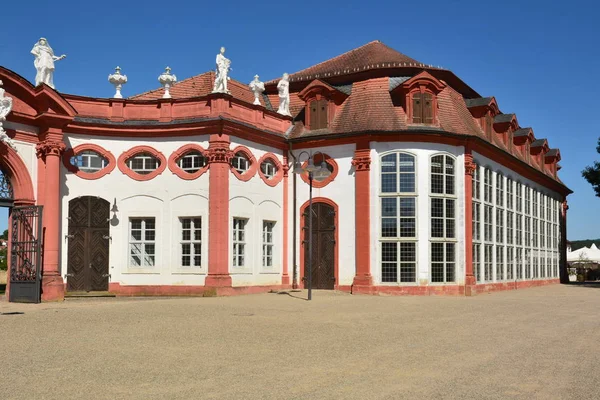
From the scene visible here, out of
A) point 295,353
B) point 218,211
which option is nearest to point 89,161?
point 218,211

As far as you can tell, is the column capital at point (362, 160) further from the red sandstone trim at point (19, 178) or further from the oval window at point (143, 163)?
the red sandstone trim at point (19, 178)

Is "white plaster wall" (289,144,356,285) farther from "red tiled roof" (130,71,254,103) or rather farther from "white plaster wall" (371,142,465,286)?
"red tiled roof" (130,71,254,103)

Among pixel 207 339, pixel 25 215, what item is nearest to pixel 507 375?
pixel 207 339

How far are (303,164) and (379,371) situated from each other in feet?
55.3

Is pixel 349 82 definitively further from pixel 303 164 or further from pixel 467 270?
pixel 467 270

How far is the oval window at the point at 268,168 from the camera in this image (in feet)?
87.3

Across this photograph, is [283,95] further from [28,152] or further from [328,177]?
[28,152]

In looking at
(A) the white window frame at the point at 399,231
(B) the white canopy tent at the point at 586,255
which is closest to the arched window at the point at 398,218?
(A) the white window frame at the point at 399,231

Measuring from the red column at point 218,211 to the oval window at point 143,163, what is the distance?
2267 millimetres

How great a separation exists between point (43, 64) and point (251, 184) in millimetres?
8073

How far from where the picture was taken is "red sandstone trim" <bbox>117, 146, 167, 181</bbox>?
80.5 feet

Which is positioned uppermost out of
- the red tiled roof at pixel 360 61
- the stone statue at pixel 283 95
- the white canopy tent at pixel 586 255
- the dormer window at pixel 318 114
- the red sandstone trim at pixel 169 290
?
the red tiled roof at pixel 360 61

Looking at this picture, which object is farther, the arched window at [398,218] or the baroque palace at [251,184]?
the arched window at [398,218]

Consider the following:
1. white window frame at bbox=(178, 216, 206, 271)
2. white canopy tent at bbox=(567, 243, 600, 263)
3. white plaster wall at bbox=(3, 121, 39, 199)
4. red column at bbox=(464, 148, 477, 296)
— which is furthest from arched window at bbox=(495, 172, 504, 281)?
white canopy tent at bbox=(567, 243, 600, 263)
